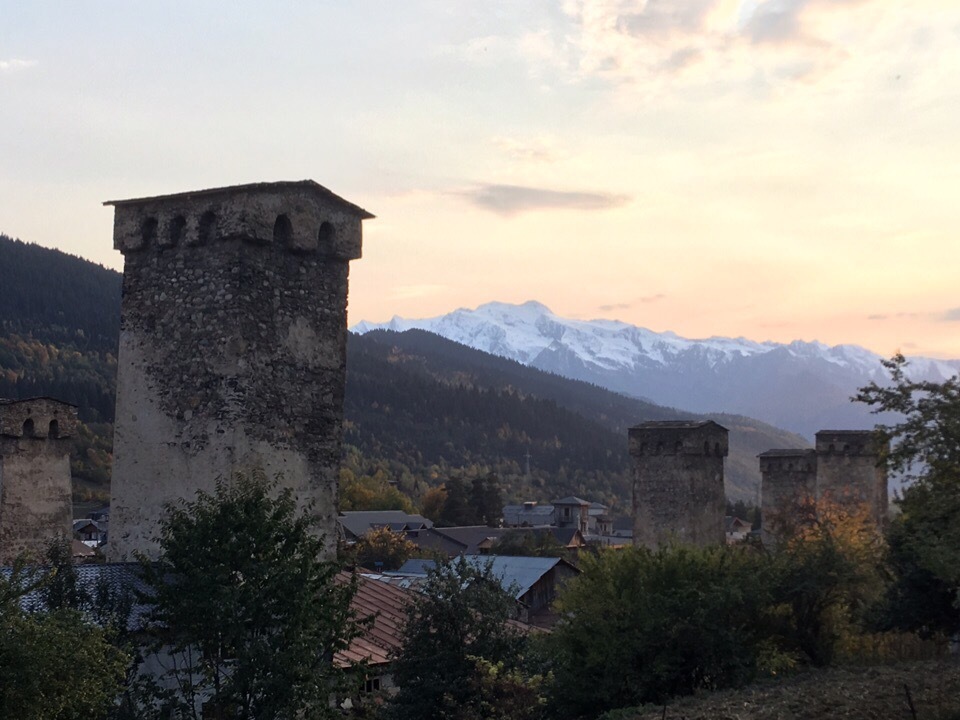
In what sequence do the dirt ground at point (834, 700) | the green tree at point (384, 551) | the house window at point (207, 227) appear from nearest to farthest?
the dirt ground at point (834, 700) < the house window at point (207, 227) < the green tree at point (384, 551)

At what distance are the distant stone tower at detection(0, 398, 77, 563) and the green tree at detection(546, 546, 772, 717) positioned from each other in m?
11.1

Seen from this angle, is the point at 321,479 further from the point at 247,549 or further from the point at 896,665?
the point at 896,665

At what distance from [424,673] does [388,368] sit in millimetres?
156501

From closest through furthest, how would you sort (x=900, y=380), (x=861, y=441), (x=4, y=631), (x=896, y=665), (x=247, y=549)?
(x=4, y=631) < (x=247, y=549) < (x=900, y=380) < (x=896, y=665) < (x=861, y=441)

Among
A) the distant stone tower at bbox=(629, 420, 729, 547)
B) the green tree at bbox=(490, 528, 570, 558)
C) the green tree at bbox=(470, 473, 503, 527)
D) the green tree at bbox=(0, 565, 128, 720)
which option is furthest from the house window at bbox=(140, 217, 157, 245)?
the green tree at bbox=(470, 473, 503, 527)

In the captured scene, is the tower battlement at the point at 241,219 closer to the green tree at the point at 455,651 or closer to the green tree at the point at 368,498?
the green tree at the point at 455,651

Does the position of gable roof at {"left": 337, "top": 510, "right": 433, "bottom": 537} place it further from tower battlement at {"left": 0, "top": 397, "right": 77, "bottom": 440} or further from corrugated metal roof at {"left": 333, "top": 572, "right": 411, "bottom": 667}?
tower battlement at {"left": 0, "top": 397, "right": 77, "bottom": 440}

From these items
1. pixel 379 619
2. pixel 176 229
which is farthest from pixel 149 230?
pixel 379 619

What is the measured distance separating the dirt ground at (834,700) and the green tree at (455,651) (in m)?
2.31

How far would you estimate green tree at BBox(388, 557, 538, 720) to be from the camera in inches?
701

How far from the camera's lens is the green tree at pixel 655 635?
18.7 m

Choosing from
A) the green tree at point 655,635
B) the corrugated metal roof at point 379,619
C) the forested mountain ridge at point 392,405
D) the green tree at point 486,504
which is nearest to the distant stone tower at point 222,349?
the corrugated metal roof at point 379,619

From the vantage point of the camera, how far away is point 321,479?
1591cm

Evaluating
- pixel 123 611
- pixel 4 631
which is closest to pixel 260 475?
pixel 123 611
